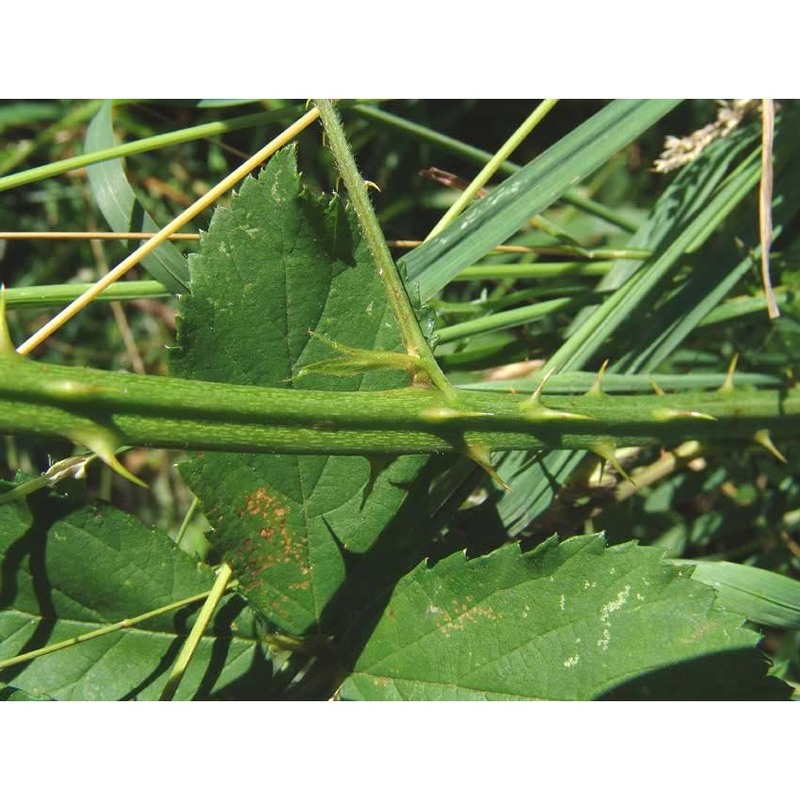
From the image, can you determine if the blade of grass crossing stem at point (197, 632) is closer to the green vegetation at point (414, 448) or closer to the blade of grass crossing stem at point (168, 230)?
the green vegetation at point (414, 448)

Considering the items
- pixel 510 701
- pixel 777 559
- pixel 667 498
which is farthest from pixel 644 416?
pixel 777 559

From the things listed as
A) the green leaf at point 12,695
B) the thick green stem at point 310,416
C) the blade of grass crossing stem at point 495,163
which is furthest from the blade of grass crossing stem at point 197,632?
the blade of grass crossing stem at point 495,163

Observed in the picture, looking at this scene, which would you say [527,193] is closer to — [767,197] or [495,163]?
[495,163]

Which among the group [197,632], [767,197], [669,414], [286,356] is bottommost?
[197,632]

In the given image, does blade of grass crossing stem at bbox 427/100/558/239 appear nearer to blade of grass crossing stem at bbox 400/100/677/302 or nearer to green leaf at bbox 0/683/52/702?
blade of grass crossing stem at bbox 400/100/677/302

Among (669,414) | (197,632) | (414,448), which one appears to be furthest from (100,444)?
(669,414)
